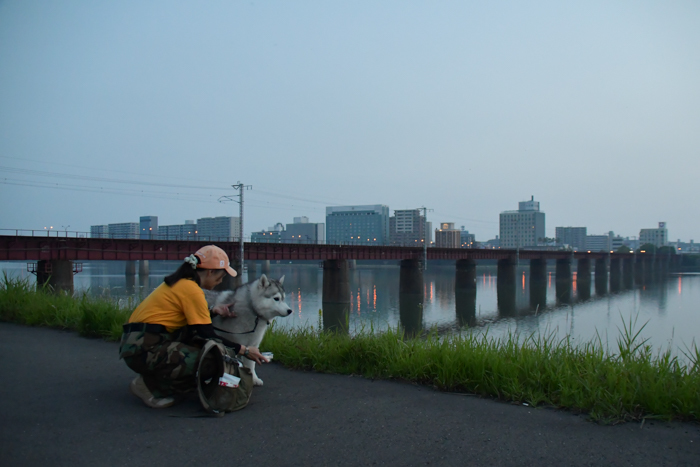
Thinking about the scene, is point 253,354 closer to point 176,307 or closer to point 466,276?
point 176,307

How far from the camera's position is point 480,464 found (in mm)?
4047

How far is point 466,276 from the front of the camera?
6569 cm

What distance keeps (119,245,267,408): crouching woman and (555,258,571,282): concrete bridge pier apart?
3636 inches

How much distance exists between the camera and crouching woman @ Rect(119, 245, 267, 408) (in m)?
5.23

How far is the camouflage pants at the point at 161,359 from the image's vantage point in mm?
5227

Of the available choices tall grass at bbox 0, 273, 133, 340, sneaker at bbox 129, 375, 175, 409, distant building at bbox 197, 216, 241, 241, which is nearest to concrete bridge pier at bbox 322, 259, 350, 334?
tall grass at bbox 0, 273, 133, 340

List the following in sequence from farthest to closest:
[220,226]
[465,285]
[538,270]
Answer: [220,226]
[538,270]
[465,285]

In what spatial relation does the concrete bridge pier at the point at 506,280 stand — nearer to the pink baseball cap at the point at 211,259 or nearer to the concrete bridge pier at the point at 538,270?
the concrete bridge pier at the point at 538,270

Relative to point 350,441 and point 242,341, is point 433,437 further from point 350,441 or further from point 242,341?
point 242,341

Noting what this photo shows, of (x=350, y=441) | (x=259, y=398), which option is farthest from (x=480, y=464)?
(x=259, y=398)

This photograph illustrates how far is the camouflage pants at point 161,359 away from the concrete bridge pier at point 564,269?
92472 mm

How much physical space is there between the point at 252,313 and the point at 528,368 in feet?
12.1

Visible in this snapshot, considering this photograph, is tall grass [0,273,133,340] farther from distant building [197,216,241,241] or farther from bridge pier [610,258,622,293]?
distant building [197,216,241,241]

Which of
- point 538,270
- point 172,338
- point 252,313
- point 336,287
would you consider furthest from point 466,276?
point 172,338
